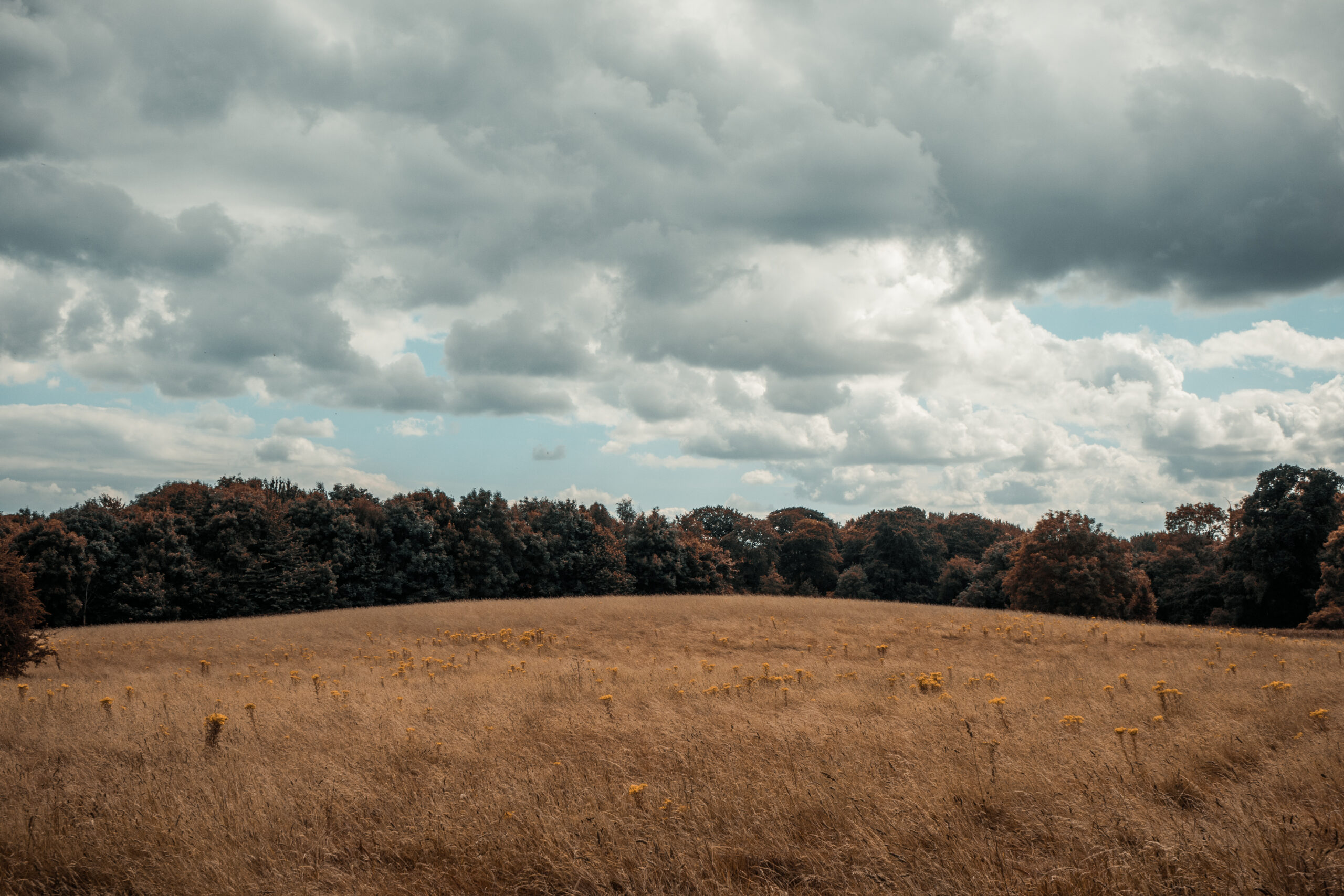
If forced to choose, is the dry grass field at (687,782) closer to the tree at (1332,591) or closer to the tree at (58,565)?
the tree at (1332,591)

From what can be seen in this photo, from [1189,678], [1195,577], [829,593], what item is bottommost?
[829,593]

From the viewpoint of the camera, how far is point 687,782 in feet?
21.3

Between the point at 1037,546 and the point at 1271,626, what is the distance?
1303 cm

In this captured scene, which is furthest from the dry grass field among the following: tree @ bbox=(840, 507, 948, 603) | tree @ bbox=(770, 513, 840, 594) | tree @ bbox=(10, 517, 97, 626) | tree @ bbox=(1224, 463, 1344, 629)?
tree @ bbox=(770, 513, 840, 594)

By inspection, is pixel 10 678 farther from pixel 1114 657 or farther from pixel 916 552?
pixel 916 552

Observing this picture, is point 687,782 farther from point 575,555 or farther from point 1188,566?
point 1188,566

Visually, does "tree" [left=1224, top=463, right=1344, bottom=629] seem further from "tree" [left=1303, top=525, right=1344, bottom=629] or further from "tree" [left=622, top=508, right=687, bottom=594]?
"tree" [left=622, top=508, right=687, bottom=594]

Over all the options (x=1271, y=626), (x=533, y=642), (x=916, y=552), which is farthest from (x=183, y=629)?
(x=916, y=552)

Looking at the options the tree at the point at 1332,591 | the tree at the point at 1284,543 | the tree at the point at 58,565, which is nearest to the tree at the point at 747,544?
the tree at the point at 1284,543

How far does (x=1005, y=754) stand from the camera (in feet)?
23.0

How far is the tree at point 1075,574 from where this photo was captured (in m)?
39.7

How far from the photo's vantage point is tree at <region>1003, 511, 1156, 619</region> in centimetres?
3966

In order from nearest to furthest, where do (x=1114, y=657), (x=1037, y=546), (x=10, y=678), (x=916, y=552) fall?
(x=10, y=678) < (x=1114, y=657) < (x=1037, y=546) < (x=916, y=552)

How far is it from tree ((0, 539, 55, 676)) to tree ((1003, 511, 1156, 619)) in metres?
42.5
